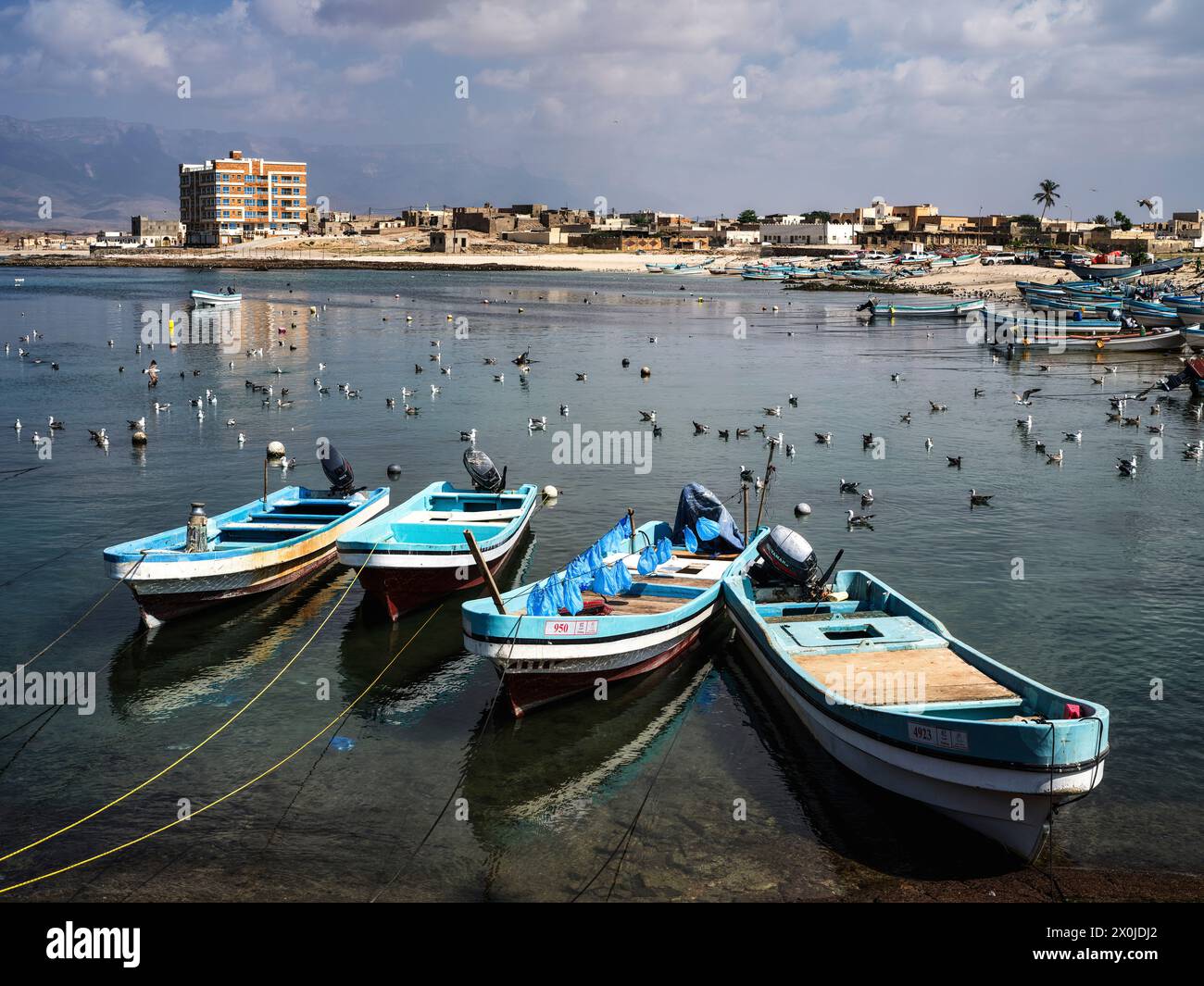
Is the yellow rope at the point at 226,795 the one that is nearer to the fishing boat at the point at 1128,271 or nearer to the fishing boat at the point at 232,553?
the fishing boat at the point at 232,553

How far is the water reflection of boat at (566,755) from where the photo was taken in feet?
46.0

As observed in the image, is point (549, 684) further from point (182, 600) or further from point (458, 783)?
point (182, 600)

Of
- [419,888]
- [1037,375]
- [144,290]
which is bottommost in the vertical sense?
[419,888]

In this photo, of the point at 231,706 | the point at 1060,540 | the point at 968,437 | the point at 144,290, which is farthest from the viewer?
the point at 144,290

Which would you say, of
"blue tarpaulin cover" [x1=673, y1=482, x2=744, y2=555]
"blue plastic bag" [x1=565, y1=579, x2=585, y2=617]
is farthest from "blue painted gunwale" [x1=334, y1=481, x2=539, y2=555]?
"blue tarpaulin cover" [x1=673, y1=482, x2=744, y2=555]

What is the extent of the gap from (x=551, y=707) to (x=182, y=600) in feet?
25.2

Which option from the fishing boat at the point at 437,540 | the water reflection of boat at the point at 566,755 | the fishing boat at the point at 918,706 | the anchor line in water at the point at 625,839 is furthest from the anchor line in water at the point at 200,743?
the fishing boat at the point at 918,706

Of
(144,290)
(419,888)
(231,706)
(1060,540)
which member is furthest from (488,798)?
(144,290)

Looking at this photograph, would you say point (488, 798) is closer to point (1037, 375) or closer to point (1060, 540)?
point (1060, 540)

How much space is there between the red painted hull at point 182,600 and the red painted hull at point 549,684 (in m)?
7.10

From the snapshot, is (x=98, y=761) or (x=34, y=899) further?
(x=98, y=761)

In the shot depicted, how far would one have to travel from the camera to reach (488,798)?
14.4 metres

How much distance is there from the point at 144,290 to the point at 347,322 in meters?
49.9

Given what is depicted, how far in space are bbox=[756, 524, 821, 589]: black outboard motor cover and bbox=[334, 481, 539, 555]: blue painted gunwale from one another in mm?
5600
